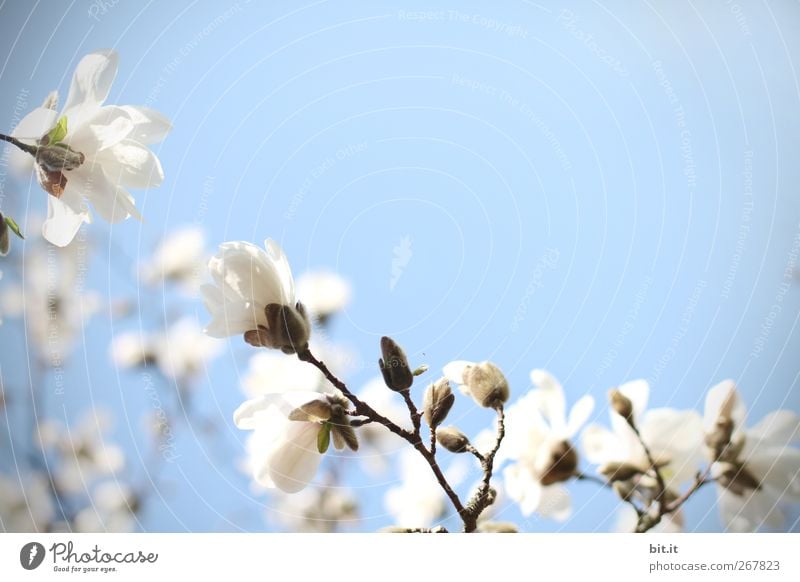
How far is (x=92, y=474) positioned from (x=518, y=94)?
1.65ft

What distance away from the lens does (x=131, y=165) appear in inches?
21.7

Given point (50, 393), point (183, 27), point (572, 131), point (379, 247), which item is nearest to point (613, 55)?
point (572, 131)

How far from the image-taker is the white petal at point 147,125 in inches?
21.7

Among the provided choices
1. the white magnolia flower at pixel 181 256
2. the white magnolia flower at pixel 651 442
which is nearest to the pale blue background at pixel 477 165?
the white magnolia flower at pixel 181 256

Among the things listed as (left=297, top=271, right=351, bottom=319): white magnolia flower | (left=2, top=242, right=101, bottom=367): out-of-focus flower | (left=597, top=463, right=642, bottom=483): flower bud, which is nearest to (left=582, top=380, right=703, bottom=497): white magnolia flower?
(left=597, top=463, right=642, bottom=483): flower bud

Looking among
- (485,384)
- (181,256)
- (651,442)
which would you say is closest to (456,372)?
(485,384)

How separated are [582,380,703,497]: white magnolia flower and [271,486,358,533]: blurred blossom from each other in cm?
23

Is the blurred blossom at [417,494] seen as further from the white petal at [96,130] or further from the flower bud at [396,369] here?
the white petal at [96,130]

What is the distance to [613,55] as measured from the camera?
25.4 inches

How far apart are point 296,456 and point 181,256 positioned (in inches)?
9.3

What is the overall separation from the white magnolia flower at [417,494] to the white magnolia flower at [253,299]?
0.18 meters

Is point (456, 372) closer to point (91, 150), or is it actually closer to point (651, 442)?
point (651, 442)

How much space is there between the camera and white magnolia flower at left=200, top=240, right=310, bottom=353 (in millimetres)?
474

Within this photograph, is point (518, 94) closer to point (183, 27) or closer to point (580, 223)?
point (580, 223)
